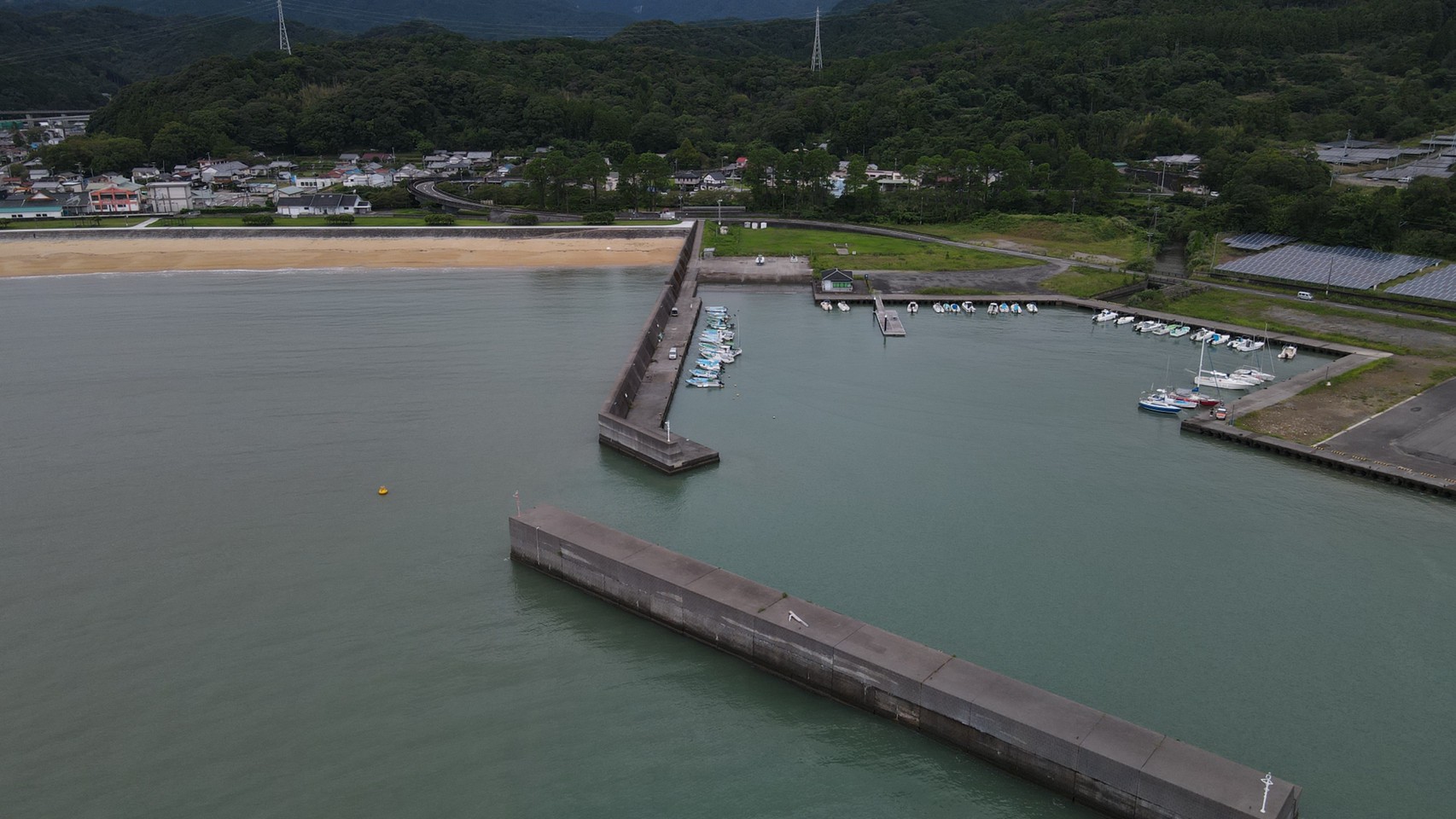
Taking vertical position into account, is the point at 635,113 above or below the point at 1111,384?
above

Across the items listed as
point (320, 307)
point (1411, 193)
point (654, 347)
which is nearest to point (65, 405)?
point (320, 307)

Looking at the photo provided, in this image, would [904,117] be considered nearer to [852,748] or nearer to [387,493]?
[387,493]

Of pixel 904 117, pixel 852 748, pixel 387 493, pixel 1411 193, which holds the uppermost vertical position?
pixel 904 117

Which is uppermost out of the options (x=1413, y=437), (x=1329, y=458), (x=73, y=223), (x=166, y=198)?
(x=166, y=198)

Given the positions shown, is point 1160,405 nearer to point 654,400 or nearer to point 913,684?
point 654,400

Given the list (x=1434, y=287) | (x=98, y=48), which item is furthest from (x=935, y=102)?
(x=98, y=48)
